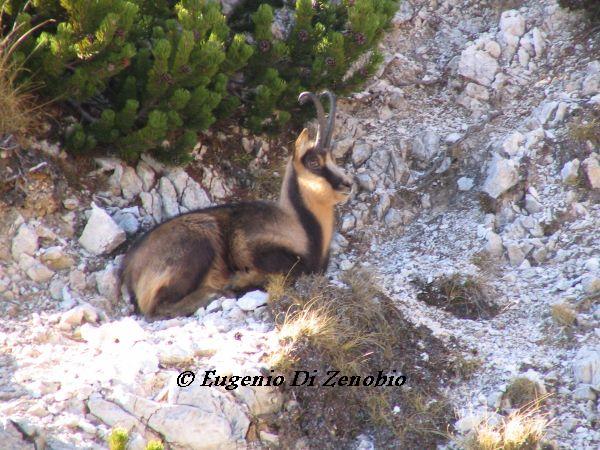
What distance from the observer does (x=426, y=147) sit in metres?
8.61

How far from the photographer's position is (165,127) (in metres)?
7.01

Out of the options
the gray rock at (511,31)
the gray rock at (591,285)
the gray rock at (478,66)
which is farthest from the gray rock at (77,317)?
the gray rock at (511,31)

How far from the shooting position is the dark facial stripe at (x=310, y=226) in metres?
7.02

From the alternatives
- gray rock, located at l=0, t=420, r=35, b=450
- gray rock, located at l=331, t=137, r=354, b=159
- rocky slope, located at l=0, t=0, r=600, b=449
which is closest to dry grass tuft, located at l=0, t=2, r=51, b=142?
rocky slope, located at l=0, t=0, r=600, b=449

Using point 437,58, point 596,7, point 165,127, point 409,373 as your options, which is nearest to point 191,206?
point 165,127

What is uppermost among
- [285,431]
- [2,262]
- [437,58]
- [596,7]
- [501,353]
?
[596,7]

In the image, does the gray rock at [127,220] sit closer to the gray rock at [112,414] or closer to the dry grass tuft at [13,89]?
the dry grass tuft at [13,89]

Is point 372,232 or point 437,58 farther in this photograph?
point 437,58

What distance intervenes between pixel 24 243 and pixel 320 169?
260 cm

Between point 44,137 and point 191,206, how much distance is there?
4.95 ft

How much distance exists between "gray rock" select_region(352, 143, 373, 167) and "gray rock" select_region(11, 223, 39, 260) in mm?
3616

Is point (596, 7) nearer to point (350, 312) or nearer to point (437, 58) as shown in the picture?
point (437, 58)

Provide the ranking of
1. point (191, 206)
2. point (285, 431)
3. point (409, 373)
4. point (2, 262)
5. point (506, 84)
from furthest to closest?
point (506, 84) < point (191, 206) < point (2, 262) < point (409, 373) < point (285, 431)

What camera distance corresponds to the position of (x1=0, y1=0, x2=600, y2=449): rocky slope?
5.00 meters
